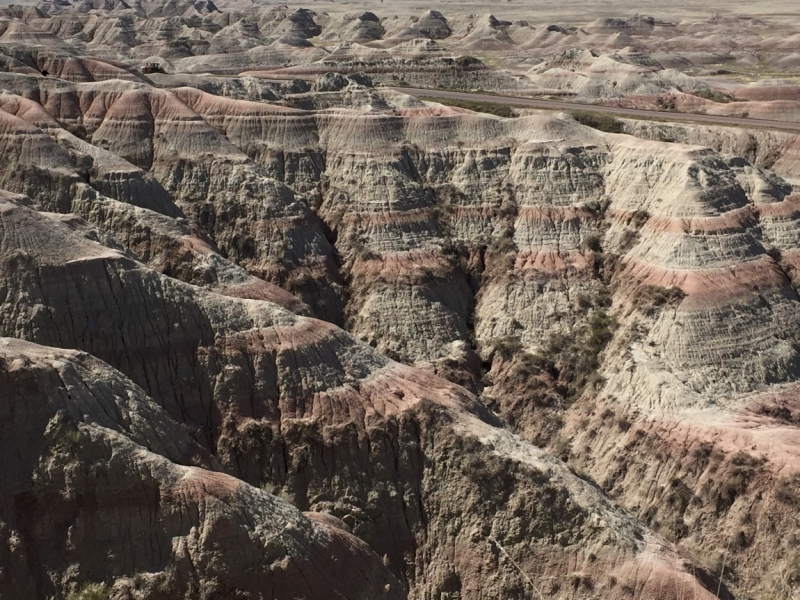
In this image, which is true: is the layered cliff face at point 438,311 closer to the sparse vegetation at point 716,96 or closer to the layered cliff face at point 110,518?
the layered cliff face at point 110,518

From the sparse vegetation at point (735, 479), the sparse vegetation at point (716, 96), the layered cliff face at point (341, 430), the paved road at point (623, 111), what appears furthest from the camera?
the sparse vegetation at point (716, 96)

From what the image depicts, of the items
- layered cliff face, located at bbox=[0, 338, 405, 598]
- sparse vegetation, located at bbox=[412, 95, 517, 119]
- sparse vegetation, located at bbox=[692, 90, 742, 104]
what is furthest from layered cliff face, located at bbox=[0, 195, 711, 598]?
sparse vegetation, located at bbox=[692, 90, 742, 104]

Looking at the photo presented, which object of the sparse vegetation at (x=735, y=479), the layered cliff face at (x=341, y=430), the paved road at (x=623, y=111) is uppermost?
the paved road at (x=623, y=111)

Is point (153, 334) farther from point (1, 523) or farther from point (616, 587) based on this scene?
point (616, 587)

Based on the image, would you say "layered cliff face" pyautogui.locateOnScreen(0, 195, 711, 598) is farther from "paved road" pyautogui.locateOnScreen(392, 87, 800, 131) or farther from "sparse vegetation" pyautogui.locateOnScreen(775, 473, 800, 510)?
"paved road" pyautogui.locateOnScreen(392, 87, 800, 131)

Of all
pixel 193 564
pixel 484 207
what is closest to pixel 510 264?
pixel 484 207

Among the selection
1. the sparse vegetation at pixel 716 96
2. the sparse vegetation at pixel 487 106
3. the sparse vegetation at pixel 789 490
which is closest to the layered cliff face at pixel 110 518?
the sparse vegetation at pixel 789 490

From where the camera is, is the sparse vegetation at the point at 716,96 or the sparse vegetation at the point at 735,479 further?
the sparse vegetation at the point at 716,96
